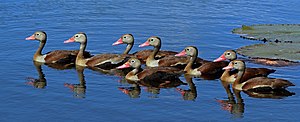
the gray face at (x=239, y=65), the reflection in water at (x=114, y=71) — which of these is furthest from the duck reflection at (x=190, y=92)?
the reflection in water at (x=114, y=71)

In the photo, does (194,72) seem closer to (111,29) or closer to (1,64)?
(1,64)

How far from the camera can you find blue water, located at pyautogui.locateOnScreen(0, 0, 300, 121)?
13.8 meters

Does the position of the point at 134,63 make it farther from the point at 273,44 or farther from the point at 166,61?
the point at 273,44

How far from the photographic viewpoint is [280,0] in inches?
1169

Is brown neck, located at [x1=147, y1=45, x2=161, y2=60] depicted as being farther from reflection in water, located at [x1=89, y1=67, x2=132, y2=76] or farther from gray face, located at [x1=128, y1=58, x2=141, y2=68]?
gray face, located at [x1=128, y1=58, x2=141, y2=68]

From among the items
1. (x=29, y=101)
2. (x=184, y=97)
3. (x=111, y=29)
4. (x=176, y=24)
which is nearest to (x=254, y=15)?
(x=176, y=24)

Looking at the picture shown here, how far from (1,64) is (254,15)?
11231 mm

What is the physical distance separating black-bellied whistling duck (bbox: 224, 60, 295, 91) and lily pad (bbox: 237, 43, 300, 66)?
7.11 ft

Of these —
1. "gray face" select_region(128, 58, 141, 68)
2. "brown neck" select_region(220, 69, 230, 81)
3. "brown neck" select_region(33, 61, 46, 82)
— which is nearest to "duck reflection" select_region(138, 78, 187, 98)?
"gray face" select_region(128, 58, 141, 68)

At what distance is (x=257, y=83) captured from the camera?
15.4m

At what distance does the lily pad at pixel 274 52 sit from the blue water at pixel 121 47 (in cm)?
66

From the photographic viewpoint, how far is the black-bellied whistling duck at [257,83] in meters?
15.2

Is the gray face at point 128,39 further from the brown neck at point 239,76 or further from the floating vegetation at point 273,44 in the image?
the brown neck at point 239,76

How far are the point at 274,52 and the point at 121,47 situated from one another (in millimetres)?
4139
